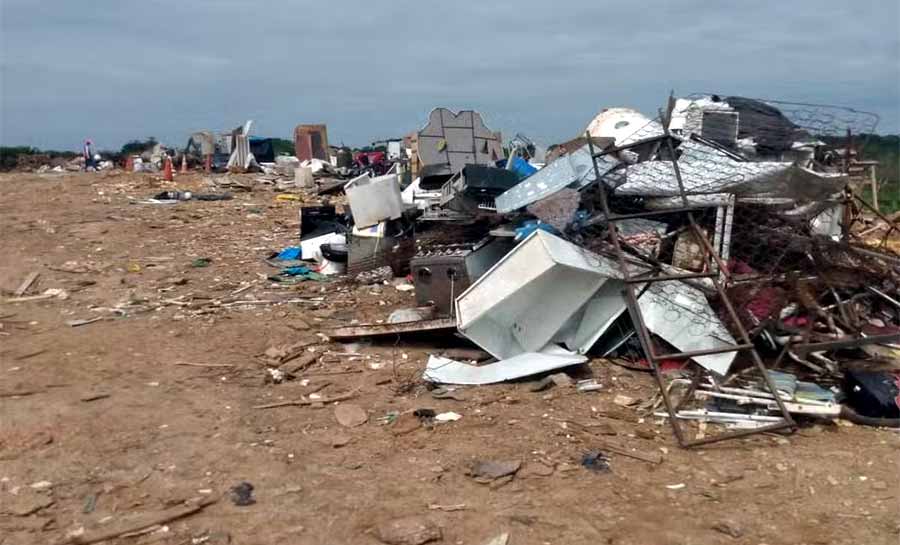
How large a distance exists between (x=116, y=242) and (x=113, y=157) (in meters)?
23.1

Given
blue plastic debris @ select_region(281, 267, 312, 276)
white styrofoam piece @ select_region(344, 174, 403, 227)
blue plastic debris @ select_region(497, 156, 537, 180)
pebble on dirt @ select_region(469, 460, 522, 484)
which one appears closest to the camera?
pebble on dirt @ select_region(469, 460, 522, 484)

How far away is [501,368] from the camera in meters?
4.90

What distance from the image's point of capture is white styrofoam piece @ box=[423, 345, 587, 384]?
15.8 ft

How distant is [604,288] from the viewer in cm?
512

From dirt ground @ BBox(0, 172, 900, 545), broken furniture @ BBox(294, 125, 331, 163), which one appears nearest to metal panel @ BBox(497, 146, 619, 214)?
dirt ground @ BBox(0, 172, 900, 545)

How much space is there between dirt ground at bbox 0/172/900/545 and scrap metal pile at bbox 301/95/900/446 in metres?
0.27

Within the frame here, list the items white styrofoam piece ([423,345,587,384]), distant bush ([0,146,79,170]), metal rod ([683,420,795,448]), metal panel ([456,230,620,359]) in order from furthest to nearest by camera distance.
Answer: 1. distant bush ([0,146,79,170])
2. metal panel ([456,230,620,359])
3. white styrofoam piece ([423,345,587,384])
4. metal rod ([683,420,795,448])

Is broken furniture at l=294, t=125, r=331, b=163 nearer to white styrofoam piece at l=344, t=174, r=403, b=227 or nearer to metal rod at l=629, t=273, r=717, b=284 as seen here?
white styrofoam piece at l=344, t=174, r=403, b=227

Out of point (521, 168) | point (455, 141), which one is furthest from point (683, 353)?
point (455, 141)

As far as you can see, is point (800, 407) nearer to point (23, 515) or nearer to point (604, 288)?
point (604, 288)

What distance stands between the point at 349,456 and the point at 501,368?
1.38 meters

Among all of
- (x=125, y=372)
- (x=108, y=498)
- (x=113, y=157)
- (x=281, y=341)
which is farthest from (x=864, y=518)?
(x=113, y=157)

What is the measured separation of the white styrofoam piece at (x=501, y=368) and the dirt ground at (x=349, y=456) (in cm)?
13

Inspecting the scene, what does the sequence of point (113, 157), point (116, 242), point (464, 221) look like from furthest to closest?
point (113, 157) < point (116, 242) < point (464, 221)
